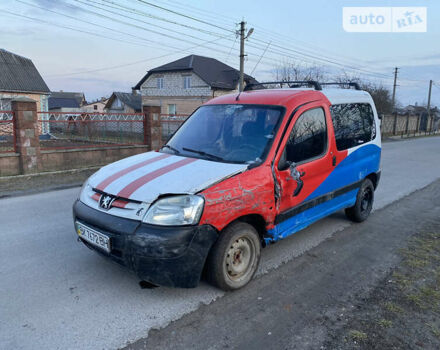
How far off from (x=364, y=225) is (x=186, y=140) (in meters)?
3.35

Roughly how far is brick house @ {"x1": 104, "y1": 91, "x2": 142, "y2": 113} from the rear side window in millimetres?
41062

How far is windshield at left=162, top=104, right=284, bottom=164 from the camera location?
3.59 meters

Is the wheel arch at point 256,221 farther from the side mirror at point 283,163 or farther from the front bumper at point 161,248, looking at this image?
the side mirror at point 283,163

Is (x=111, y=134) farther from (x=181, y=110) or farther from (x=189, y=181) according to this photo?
(x=181, y=110)

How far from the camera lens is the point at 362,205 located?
A: 5.57 meters

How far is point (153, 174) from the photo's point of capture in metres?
3.27

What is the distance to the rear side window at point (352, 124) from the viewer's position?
4.55 m

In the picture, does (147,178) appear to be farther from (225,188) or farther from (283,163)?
(283,163)

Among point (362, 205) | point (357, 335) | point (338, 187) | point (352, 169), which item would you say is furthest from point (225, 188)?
point (362, 205)

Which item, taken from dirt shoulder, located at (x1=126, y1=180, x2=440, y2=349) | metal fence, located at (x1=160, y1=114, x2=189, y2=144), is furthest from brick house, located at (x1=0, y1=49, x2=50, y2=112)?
dirt shoulder, located at (x1=126, y1=180, x2=440, y2=349)

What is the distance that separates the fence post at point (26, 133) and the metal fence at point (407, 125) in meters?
25.4

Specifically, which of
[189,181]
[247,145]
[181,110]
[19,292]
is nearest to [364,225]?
[247,145]

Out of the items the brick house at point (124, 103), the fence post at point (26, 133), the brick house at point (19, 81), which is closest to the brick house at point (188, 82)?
the brick house at point (124, 103)

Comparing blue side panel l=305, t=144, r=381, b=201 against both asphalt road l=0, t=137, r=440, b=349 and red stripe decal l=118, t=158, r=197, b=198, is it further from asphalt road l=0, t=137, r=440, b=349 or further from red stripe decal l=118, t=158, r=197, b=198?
red stripe decal l=118, t=158, r=197, b=198
